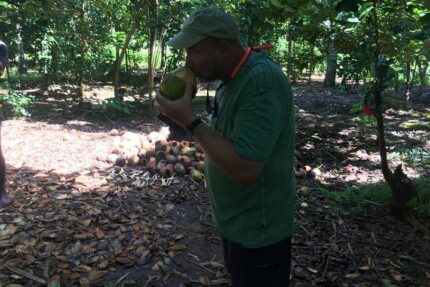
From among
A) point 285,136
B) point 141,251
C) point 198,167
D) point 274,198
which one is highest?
point 285,136

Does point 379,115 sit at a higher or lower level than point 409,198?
higher

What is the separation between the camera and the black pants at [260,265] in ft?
6.36

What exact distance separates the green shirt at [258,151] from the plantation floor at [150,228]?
1500 mm

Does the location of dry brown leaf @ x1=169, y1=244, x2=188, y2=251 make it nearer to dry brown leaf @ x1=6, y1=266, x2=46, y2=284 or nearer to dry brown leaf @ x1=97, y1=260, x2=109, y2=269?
dry brown leaf @ x1=97, y1=260, x2=109, y2=269

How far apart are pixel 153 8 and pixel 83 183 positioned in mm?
5083

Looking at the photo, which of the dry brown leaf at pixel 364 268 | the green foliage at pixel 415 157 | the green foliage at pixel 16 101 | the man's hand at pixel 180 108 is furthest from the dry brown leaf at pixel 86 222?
the green foliage at pixel 16 101

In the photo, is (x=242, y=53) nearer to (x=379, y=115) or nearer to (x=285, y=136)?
(x=285, y=136)

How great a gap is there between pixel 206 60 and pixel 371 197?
12.1ft

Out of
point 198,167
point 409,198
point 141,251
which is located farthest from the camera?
point 198,167

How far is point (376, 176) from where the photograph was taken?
587 centimetres

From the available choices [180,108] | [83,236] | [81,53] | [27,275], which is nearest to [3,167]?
[83,236]

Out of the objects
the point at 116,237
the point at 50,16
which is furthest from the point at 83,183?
the point at 50,16

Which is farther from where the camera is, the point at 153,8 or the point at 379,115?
the point at 153,8

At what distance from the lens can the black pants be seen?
1.94 m
